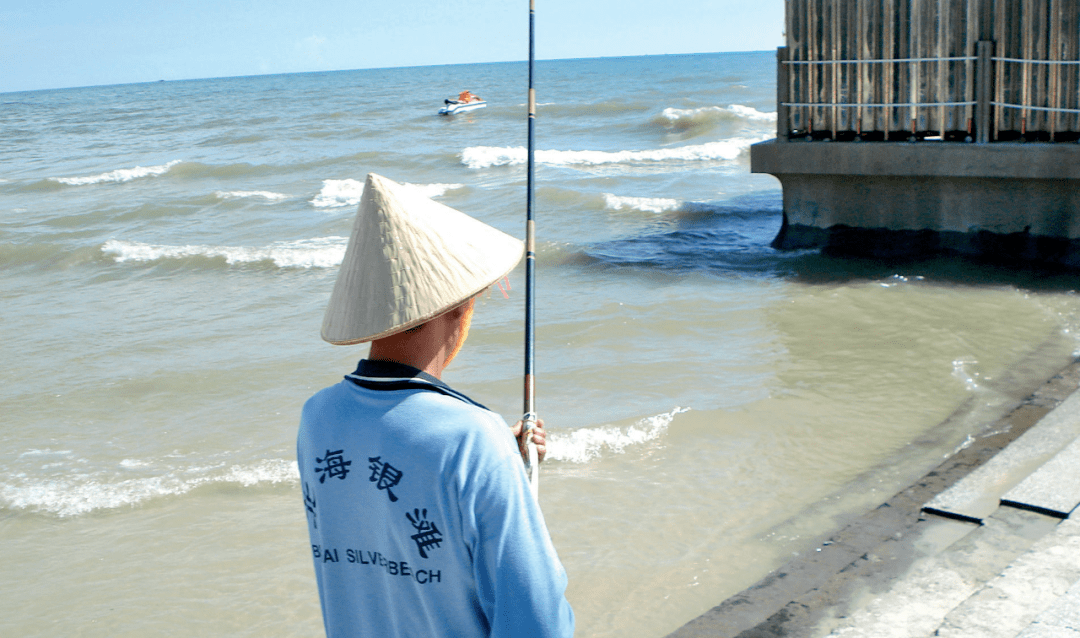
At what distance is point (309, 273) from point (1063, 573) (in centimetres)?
1001

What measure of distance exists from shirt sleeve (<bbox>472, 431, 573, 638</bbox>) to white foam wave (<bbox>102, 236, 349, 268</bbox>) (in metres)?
11.2

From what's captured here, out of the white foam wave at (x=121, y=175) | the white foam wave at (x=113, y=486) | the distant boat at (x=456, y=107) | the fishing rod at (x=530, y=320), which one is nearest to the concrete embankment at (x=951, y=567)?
the fishing rod at (x=530, y=320)

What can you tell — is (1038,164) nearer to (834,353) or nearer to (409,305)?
(834,353)

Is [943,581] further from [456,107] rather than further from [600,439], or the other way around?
[456,107]

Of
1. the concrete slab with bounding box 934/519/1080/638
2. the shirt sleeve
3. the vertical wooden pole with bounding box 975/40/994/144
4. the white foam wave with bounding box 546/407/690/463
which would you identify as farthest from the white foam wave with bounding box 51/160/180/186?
the shirt sleeve

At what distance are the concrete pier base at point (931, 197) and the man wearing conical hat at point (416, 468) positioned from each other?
7.90 m

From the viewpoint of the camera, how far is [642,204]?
49.3 ft

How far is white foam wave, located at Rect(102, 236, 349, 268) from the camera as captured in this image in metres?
12.6

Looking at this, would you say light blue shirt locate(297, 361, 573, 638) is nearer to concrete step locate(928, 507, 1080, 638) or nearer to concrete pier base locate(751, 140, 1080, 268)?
concrete step locate(928, 507, 1080, 638)

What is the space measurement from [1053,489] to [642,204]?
1153 cm

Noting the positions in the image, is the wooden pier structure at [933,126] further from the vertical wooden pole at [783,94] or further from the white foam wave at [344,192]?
the white foam wave at [344,192]

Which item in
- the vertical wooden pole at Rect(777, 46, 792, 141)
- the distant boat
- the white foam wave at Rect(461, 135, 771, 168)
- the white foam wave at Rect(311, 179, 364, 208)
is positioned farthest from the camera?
the distant boat

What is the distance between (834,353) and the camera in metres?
7.09

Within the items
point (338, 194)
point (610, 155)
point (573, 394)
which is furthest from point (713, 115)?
point (573, 394)
